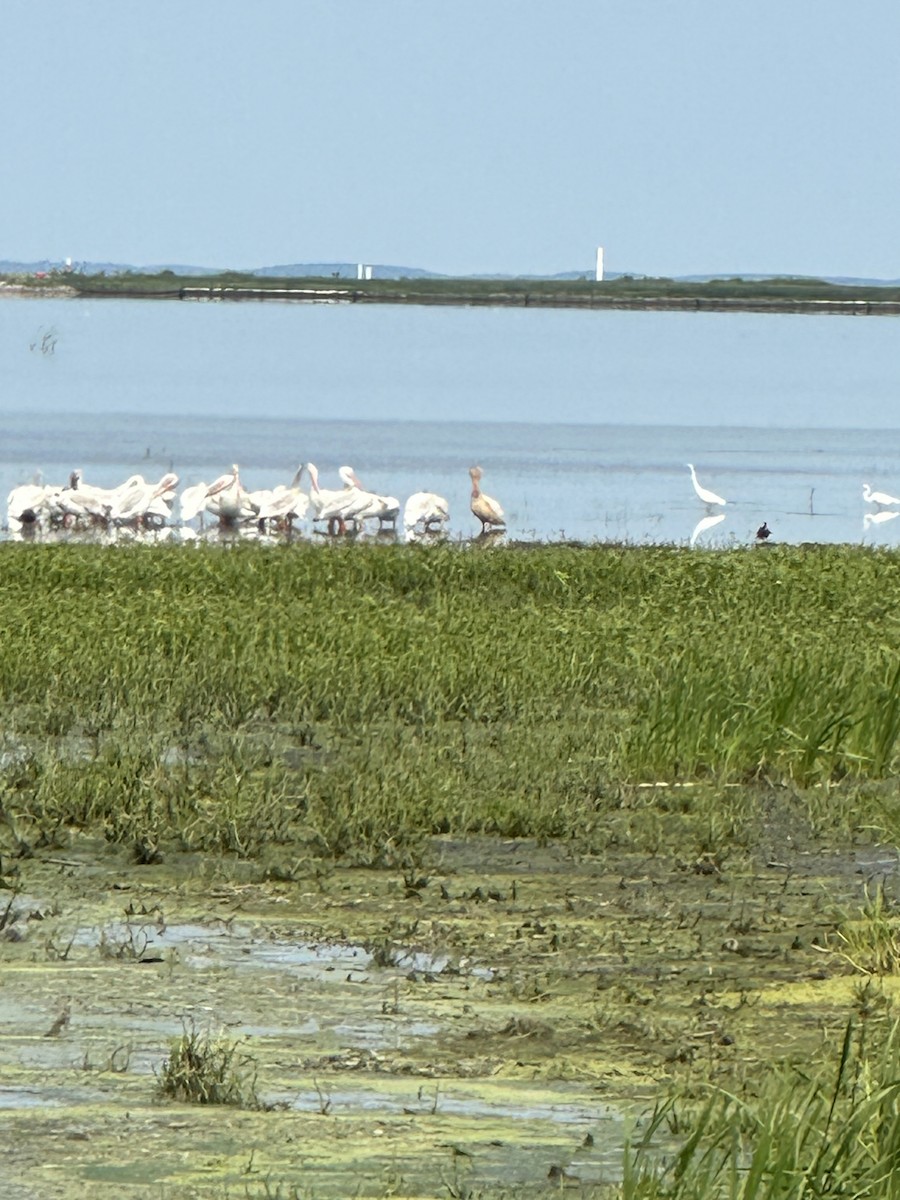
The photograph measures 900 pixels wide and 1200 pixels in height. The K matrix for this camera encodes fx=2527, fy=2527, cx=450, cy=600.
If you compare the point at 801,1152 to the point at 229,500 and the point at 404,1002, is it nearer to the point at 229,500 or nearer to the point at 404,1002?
the point at 404,1002

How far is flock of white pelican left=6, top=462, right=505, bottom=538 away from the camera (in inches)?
947

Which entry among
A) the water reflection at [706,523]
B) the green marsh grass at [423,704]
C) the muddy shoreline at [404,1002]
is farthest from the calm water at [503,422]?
the muddy shoreline at [404,1002]

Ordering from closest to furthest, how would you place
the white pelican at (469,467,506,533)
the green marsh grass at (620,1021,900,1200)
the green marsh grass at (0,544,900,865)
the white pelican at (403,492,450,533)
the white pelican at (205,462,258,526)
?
the green marsh grass at (620,1021,900,1200), the green marsh grass at (0,544,900,865), the white pelican at (205,462,258,526), the white pelican at (469,467,506,533), the white pelican at (403,492,450,533)

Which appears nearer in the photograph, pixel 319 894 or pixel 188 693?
pixel 319 894

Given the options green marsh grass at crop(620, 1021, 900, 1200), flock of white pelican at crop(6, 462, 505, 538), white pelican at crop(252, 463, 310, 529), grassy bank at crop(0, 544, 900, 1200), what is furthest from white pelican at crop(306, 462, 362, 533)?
green marsh grass at crop(620, 1021, 900, 1200)

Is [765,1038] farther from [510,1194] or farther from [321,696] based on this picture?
[321,696]

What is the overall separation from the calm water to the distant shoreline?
243 cm

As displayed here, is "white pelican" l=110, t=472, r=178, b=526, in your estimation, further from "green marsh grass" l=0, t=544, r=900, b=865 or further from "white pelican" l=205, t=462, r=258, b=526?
"green marsh grass" l=0, t=544, r=900, b=865

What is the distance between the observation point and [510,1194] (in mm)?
4848

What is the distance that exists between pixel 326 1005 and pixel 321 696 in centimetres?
476

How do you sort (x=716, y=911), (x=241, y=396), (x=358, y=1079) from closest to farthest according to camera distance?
(x=358, y=1079) → (x=716, y=911) → (x=241, y=396)

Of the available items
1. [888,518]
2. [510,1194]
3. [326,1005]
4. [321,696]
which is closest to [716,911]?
[326,1005]

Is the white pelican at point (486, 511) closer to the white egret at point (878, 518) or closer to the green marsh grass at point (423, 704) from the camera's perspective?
the white egret at point (878, 518)

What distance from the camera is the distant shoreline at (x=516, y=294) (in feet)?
395
